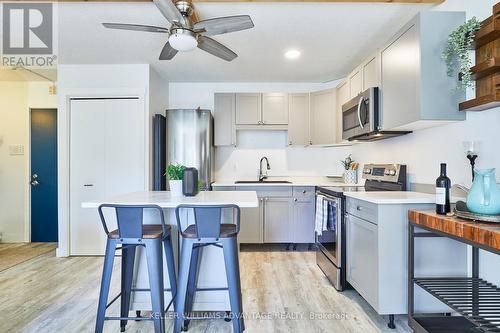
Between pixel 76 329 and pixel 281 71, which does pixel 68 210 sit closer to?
Answer: pixel 76 329

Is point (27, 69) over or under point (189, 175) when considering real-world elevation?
over

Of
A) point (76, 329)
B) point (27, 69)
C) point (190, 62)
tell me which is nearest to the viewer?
point (76, 329)

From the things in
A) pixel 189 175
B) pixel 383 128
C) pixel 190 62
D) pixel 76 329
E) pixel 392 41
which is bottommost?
pixel 76 329

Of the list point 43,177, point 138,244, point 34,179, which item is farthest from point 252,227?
point 34,179

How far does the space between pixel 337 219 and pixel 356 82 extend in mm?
1591

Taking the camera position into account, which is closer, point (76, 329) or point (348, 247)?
point (76, 329)

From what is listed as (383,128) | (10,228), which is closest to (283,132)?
(383,128)

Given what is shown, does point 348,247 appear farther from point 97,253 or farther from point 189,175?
point 97,253

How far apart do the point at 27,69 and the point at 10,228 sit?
2374mm

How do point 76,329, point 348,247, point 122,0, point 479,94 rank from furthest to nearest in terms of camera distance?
1. point 348,247
2. point 122,0
3. point 76,329
4. point 479,94

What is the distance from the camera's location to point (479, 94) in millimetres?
1851

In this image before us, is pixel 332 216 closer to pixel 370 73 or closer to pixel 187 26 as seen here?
pixel 370 73

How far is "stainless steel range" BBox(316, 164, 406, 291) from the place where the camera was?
8.59ft

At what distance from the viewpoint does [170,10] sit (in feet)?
5.97
